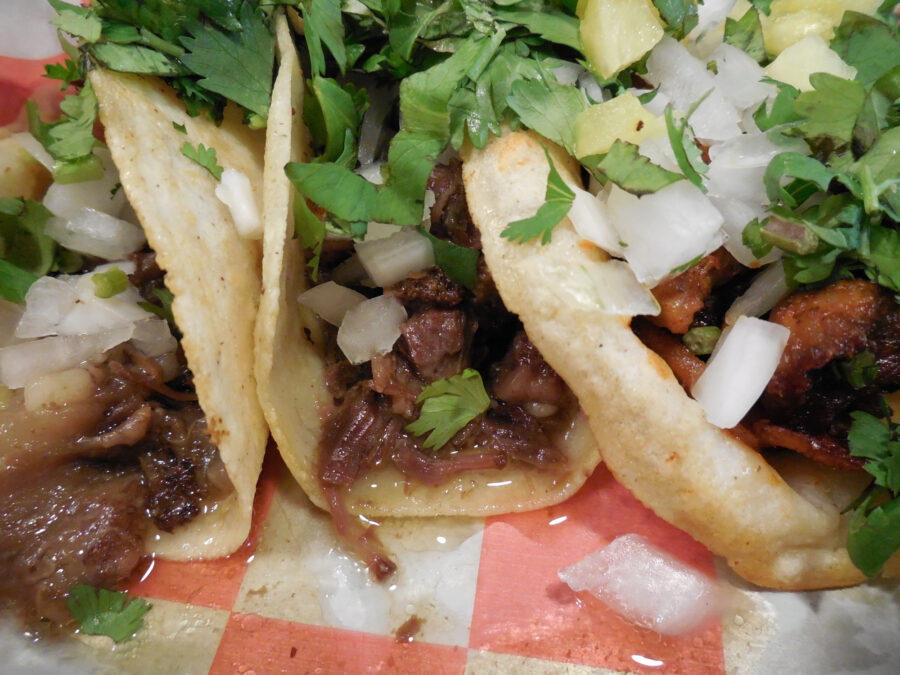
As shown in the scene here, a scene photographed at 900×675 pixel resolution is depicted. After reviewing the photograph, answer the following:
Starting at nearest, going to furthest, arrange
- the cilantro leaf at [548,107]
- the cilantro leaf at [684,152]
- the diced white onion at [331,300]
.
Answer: the cilantro leaf at [684,152], the cilantro leaf at [548,107], the diced white onion at [331,300]

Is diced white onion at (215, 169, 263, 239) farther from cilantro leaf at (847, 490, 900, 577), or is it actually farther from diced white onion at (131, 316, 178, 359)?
cilantro leaf at (847, 490, 900, 577)

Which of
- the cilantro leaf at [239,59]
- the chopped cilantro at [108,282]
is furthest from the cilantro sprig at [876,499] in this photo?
the chopped cilantro at [108,282]

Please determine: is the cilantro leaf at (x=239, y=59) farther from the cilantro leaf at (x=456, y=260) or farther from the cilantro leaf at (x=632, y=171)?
the cilantro leaf at (x=632, y=171)

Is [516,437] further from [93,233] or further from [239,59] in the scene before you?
[93,233]

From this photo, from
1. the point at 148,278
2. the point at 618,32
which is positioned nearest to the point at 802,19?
the point at 618,32

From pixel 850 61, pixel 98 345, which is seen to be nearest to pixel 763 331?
pixel 850 61

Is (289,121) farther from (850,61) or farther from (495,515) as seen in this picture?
(850,61)

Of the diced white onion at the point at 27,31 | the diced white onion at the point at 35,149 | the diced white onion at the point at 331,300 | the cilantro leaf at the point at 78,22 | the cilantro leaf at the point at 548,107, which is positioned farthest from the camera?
the diced white onion at the point at 27,31
